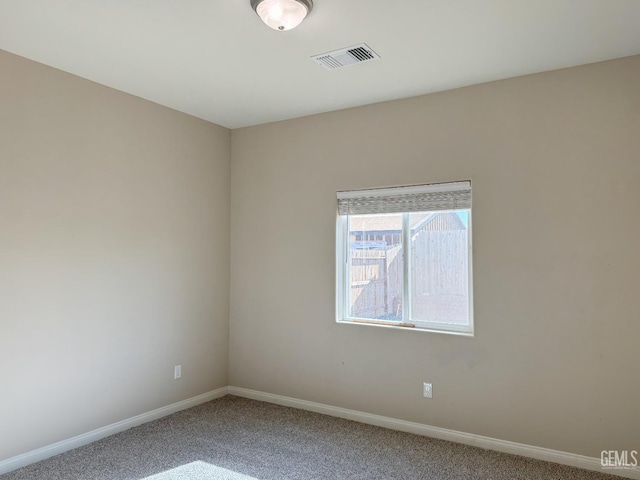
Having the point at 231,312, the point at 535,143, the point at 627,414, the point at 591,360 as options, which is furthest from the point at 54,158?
the point at 627,414

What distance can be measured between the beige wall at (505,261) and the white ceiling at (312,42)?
0.32 m

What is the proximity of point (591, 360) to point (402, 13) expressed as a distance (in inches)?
98.5

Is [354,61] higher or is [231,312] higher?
[354,61]

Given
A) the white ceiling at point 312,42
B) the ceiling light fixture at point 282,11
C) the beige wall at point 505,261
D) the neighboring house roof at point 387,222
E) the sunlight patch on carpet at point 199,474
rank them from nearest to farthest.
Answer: the ceiling light fixture at point 282,11, the white ceiling at point 312,42, the sunlight patch on carpet at point 199,474, the beige wall at point 505,261, the neighboring house roof at point 387,222

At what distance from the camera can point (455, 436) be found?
3.35 metres

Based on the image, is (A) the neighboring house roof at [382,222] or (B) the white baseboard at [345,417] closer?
(B) the white baseboard at [345,417]

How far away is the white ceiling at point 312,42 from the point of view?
2.37m

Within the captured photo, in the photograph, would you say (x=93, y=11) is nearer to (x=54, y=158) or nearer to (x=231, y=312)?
(x=54, y=158)

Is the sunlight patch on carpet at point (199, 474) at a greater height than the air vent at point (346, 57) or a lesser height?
lesser

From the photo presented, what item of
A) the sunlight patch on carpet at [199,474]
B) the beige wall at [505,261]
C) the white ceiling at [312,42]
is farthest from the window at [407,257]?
the sunlight patch on carpet at [199,474]

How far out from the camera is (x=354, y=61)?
299 cm

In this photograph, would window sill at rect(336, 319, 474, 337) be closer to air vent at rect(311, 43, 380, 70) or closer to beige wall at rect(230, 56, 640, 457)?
beige wall at rect(230, 56, 640, 457)

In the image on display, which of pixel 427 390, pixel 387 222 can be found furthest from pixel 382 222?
pixel 427 390

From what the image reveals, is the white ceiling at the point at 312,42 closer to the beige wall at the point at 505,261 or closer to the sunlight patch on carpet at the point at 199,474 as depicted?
the beige wall at the point at 505,261
